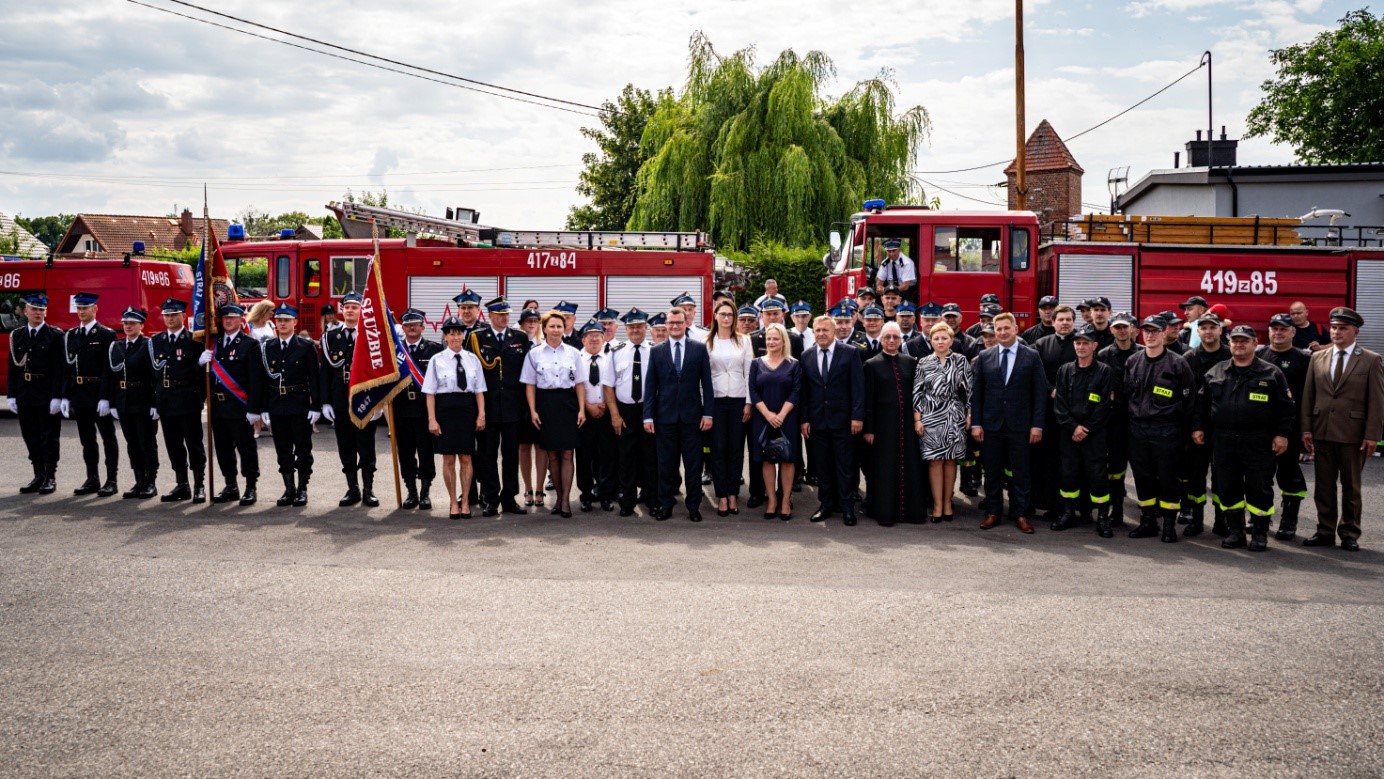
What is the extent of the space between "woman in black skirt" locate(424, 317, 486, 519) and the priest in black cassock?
3.71 meters

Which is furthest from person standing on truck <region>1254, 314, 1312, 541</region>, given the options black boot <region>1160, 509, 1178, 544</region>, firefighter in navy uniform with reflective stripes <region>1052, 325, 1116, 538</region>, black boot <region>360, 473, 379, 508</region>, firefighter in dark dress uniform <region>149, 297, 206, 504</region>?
firefighter in dark dress uniform <region>149, 297, 206, 504</region>

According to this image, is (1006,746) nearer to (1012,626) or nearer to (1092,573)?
(1012,626)

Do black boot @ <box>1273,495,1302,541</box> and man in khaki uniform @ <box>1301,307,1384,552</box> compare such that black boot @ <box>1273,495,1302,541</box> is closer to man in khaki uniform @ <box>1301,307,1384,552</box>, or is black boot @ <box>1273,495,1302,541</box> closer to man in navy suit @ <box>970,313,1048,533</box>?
man in khaki uniform @ <box>1301,307,1384,552</box>

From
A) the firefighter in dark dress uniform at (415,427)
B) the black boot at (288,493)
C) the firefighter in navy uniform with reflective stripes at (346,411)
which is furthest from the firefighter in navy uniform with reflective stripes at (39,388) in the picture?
the firefighter in dark dress uniform at (415,427)

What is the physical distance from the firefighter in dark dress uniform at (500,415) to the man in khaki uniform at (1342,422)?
22.9 feet

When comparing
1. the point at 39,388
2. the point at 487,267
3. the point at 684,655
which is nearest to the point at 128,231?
the point at 487,267

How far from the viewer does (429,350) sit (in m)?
10.3

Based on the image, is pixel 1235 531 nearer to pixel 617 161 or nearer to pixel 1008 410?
pixel 1008 410

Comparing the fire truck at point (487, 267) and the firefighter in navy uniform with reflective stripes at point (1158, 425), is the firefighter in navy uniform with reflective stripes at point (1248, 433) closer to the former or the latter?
the firefighter in navy uniform with reflective stripes at point (1158, 425)

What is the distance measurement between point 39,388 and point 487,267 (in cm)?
678

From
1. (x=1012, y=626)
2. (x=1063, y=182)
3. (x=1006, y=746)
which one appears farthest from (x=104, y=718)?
(x=1063, y=182)

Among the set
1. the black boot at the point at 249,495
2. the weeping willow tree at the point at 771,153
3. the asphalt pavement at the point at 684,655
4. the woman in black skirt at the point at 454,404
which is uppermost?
the weeping willow tree at the point at 771,153

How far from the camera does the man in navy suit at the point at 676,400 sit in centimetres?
937

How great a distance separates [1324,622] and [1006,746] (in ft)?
9.69
